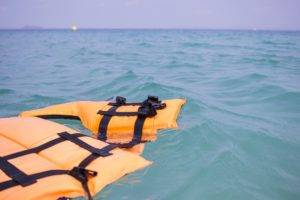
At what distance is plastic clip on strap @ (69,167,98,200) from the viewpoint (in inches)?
124

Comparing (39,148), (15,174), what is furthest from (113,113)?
(15,174)

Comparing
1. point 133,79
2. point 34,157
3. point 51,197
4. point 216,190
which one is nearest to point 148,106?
point 216,190

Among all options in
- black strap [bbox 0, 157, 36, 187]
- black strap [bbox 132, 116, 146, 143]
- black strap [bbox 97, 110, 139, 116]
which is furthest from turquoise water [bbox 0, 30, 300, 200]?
black strap [bbox 0, 157, 36, 187]

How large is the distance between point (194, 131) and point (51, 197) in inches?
140

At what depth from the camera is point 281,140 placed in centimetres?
561

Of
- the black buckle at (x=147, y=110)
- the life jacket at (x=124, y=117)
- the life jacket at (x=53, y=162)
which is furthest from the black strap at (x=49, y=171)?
the black buckle at (x=147, y=110)

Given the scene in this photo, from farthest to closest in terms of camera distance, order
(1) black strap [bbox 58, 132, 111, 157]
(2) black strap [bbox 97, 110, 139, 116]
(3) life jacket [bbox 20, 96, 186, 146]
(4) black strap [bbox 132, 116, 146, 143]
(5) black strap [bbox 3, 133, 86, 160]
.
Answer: (2) black strap [bbox 97, 110, 139, 116], (3) life jacket [bbox 20, 96, 186, 146], (4) black strap [bbox 132, 116, 146, 143], (1) black strap [bbox 58, 132, 111, 157], (5) black strap [bbox 3, 133, 86, 160]

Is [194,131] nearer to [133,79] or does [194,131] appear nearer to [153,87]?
[153,87]

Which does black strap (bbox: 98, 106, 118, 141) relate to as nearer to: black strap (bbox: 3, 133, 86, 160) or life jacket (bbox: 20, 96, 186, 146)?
life jacket (bbox: 20, 96, 186, 146)

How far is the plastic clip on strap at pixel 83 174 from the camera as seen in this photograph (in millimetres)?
3142

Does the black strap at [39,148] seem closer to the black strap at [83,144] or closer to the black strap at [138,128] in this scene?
the black strap at [83,144]

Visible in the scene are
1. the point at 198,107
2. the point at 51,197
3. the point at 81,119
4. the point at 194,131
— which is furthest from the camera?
the point at 198,107

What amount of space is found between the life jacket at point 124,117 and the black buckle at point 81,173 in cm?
133

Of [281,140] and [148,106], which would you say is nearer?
[148,106]
